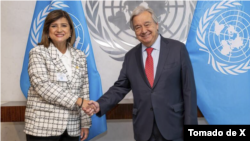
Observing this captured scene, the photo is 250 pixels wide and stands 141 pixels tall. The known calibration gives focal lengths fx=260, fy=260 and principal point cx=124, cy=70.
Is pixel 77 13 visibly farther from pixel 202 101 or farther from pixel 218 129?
pixel 218 129

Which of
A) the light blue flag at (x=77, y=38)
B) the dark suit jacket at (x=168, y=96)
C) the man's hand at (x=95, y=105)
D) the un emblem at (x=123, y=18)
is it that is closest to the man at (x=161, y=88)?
the dark suit jacket at (x=168, y=96)

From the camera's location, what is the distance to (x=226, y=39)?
275 centimetres

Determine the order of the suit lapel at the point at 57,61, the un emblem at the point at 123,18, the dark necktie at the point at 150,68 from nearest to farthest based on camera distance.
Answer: the dark necktie at the point at 150,68
the suit lapel at the point at 57,61
the un emblem at the point at 123,18

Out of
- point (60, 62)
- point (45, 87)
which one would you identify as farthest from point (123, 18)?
point (45, 87)

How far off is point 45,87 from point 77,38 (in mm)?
983

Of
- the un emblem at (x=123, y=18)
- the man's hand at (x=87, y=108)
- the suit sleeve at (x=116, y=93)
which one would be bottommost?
the man's hand at (x=87, y=108)

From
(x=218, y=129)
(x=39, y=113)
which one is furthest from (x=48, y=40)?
(x=218, y=129)

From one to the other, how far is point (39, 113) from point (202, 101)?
1652 millimetres

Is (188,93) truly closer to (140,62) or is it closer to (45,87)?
(140,62)

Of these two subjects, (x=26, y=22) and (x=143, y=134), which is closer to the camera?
(x=143, y=134)

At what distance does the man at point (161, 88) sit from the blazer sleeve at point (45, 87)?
0.50m

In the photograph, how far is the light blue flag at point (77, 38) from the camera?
2.71m

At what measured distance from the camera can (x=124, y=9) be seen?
301 cm

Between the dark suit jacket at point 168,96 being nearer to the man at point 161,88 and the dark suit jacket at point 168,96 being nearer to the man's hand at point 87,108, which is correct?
the man at point 161,88
